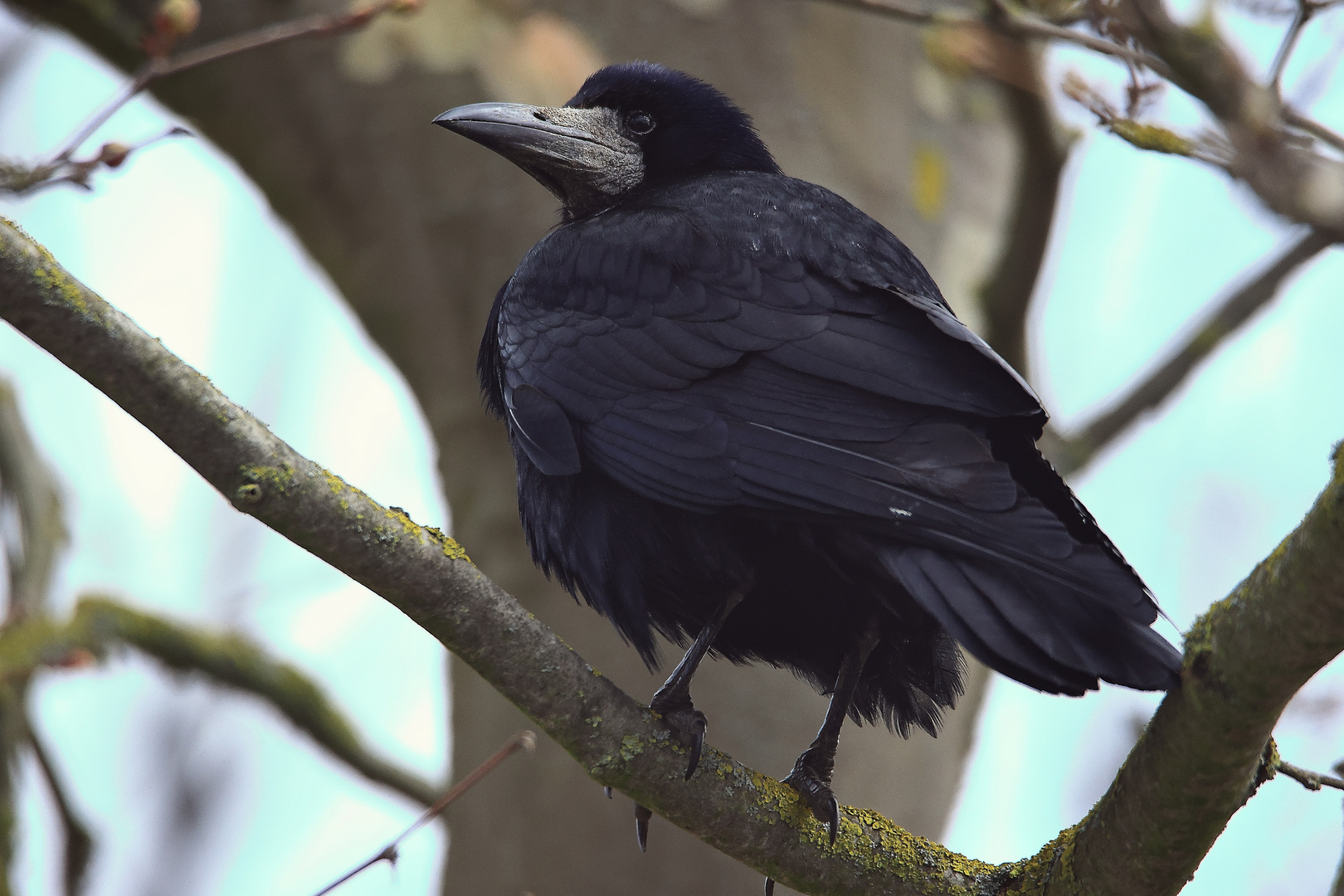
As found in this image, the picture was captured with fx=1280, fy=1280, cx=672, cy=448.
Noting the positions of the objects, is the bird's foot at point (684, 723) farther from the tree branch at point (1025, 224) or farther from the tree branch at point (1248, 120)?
the tree branch at point (1025, 224)

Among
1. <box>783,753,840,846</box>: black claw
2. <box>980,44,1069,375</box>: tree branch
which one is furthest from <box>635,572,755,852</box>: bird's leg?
<box>980,44,1069,375</box>: tree branch

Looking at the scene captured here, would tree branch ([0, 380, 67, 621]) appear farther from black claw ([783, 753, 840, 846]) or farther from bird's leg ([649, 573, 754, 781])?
black claw ([783, 753, 840, 846])

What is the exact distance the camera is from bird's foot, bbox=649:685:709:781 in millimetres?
2648

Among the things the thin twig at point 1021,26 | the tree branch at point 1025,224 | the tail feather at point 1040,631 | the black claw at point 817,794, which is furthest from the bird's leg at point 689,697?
the tree branch at point 1025,224

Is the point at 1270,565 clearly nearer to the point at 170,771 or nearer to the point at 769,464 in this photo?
the point at 769,464

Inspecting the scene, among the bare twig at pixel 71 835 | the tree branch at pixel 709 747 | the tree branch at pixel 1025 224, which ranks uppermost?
the tree branch at pixel 1025 224

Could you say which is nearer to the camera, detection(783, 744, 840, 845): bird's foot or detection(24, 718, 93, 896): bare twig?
detection(783, 744, 840, 845): bird's foot

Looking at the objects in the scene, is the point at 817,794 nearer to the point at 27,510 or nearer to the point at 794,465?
the point at 794,465

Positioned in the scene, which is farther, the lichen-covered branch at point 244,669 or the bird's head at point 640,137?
the lichen-covered branch at point 244,669

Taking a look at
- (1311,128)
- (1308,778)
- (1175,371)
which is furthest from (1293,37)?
(1175,371)

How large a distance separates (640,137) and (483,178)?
124cm

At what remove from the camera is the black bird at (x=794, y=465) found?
2.45 meters

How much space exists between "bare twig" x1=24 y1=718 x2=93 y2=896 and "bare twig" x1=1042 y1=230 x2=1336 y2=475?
3.87m

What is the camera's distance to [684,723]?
272 centimetres
